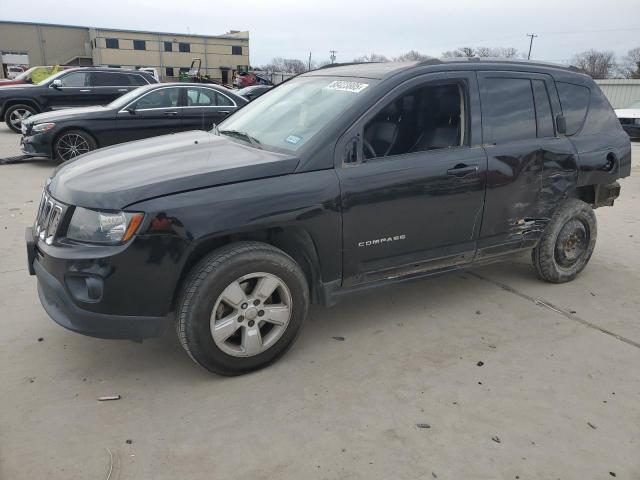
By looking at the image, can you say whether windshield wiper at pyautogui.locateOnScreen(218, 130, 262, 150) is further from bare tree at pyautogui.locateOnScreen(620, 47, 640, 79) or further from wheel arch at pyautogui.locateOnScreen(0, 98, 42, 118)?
bare tree at pyautogui.locateOnScreen(620, 47, 640, 79)

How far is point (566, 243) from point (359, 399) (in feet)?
8.58

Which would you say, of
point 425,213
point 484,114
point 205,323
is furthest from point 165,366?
point 484,114

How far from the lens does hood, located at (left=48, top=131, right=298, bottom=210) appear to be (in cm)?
280

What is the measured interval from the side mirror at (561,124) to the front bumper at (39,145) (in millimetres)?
8043

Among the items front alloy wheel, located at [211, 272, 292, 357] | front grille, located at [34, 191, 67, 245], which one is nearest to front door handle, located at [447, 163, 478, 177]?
front alloy wheel, located at [211, 272, 292, 357]

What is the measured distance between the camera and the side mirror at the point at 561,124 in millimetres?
4215

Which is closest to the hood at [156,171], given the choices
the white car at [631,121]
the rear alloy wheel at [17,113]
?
the rear alloy wheel at [17,113]

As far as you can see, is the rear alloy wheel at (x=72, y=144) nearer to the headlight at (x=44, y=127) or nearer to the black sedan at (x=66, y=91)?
the headlight at (x=44, y=127)

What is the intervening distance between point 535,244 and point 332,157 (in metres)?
2.12

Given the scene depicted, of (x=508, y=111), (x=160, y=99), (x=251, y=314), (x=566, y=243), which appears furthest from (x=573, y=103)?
(x=160, y=99)

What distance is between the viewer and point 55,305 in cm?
294

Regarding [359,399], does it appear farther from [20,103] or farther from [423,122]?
[20,103]

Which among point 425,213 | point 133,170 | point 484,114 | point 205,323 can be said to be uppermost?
point 484,114

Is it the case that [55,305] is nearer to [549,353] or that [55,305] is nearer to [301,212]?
[301,212]
